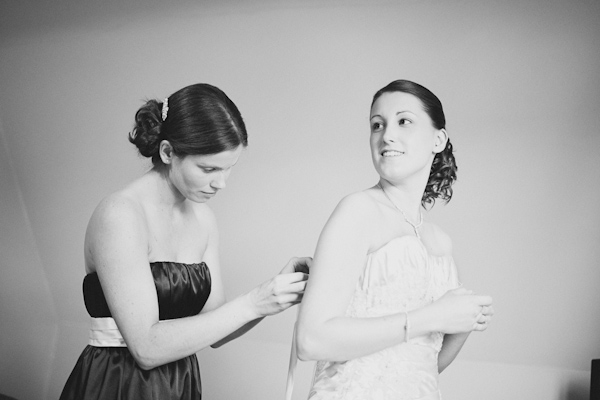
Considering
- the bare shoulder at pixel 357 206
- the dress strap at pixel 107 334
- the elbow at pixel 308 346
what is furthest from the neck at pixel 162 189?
the elbow at pixel 308 346

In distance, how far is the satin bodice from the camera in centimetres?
208

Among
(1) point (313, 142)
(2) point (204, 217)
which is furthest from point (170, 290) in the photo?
(1) point (313, 142)

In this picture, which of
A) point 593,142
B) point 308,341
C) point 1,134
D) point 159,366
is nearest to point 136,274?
point 159,366

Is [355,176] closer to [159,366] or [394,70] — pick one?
[394,70]

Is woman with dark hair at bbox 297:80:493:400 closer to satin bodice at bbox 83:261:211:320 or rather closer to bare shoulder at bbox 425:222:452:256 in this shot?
bare shoulder at bbox 425:222:452:256

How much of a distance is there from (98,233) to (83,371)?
47 cm

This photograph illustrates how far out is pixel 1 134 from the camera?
15.9 feet

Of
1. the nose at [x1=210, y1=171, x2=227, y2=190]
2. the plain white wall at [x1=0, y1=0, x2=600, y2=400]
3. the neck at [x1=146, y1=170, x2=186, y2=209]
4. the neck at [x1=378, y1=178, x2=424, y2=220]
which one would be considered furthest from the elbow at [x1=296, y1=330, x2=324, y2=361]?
the plain white wall at [x1=0, y1=0, x2=600, y2=400]

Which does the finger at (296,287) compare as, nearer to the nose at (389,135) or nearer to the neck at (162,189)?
the nose at (389,135)

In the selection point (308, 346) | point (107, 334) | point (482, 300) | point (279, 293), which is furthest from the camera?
point (107, 334)

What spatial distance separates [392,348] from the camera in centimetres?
180

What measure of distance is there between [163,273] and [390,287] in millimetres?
745

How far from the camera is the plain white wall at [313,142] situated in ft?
11.8

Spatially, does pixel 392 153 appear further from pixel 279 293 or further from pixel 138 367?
pixel 138 367
